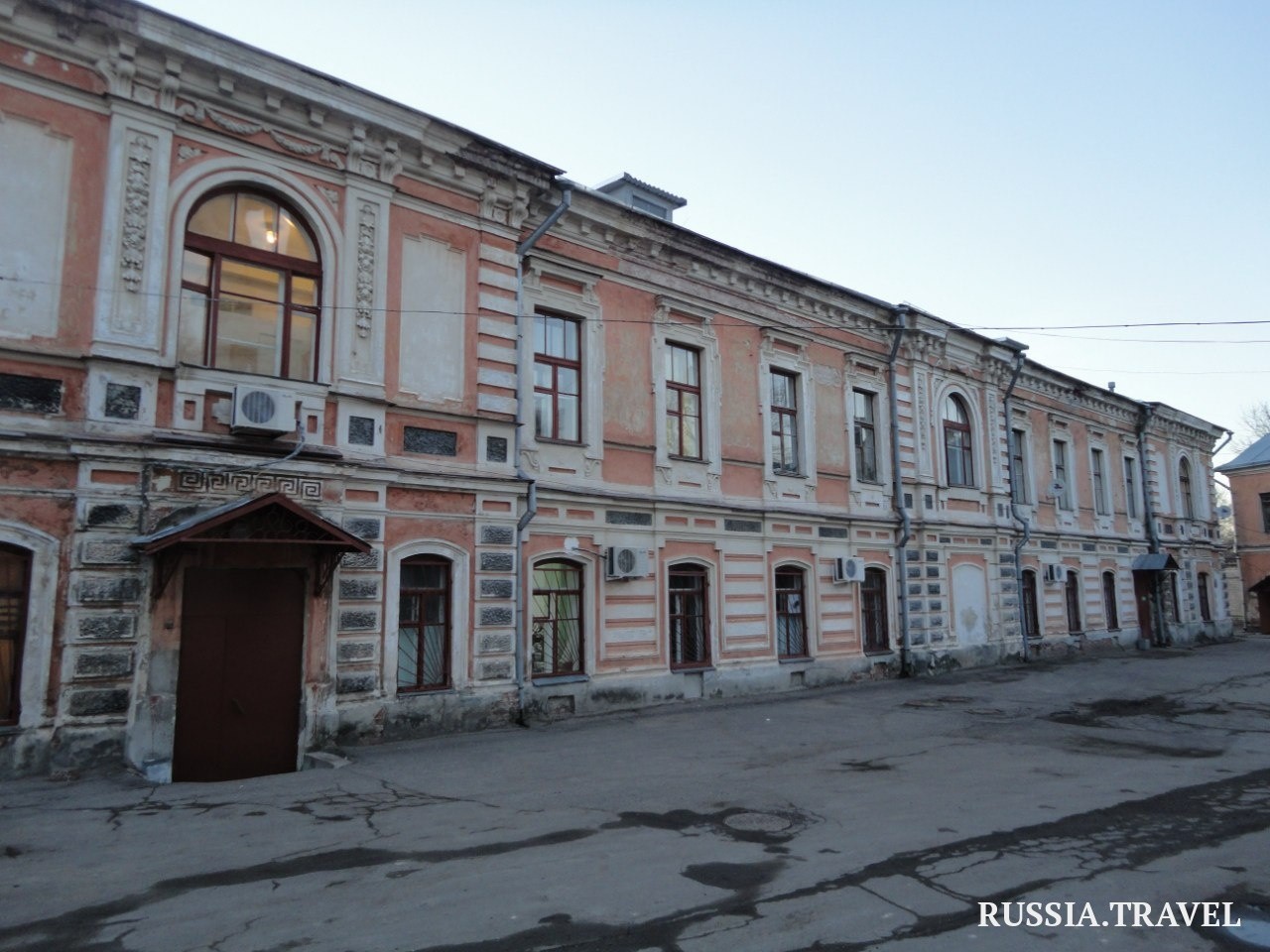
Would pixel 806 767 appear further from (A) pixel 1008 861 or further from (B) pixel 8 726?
(B) pixel 8 726

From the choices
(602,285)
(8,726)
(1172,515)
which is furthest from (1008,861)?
(1172,515)

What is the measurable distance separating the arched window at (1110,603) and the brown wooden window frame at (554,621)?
18.1 meters

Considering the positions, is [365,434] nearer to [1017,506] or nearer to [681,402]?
[681,402]

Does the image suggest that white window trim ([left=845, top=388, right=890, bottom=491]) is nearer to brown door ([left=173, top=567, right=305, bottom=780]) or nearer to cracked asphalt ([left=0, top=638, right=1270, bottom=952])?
cracked asphalt ([left=0, top=638, right=1270, bottom=952])

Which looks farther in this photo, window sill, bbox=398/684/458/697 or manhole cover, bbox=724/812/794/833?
window sill, bbox=398/684/458/697

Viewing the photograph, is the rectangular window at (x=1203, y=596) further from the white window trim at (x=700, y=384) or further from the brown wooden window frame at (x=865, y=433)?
the white window trim at (x=700, y=384)

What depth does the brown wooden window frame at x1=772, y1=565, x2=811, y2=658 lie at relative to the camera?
15.3 meters

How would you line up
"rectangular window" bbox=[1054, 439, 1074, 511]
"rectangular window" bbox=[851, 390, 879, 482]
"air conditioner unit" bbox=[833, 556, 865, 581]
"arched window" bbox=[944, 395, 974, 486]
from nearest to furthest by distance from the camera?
"air conditioner unit" bbox=[833, 556, 865, 581], "rectangular window" bbox=[851, 390, 879, 482], "arched window" bbox=[944, 395, 974, 486], "rectangular window" bbox=[1054, 439, 1074, 511]

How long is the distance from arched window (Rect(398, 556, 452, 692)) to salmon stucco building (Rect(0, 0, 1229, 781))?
4 centimetres

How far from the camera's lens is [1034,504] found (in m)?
22.1

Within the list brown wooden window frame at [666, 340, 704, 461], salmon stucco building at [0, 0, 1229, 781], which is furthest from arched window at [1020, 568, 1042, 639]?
brown wooden window frame at [666, 340, 704, 461]

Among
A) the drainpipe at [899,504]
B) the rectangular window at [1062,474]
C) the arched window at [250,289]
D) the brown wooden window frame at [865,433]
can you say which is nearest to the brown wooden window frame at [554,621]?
the arched window at [250,289]

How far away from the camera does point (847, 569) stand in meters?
16.2

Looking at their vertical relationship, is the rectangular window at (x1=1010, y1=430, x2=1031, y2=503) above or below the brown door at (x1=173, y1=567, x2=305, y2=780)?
above
